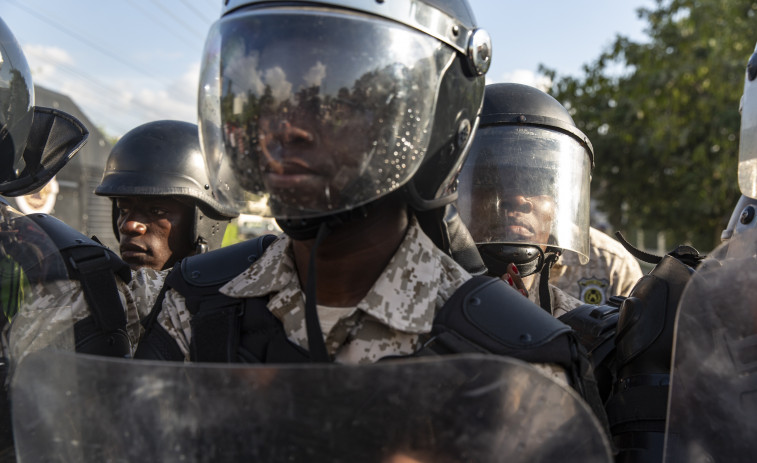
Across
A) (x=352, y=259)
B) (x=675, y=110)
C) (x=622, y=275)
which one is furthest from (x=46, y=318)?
(x=675, y=110)

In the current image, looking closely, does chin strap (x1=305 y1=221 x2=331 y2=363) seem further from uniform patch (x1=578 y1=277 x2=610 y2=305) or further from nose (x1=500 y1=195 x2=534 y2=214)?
uniform patch (x1=578 y1=277 x2=610 y2=305)

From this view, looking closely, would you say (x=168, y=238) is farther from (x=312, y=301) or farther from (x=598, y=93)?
(x=598, y=93)

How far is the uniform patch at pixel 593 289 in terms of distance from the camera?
12.0ft

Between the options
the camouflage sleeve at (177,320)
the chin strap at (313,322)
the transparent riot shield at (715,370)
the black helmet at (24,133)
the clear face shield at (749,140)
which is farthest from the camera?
the black helmet at (24,133)

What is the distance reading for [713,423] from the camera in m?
1.22

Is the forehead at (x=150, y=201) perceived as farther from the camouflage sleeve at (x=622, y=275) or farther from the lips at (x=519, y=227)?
the camouflage sleeve at (x=622, y=275)

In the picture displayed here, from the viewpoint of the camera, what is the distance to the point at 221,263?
5.64 feet

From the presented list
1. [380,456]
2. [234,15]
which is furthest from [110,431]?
[234,15]

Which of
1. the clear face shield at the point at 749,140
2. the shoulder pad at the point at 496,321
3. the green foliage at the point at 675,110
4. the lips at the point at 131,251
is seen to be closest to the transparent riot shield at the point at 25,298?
the shoulder pad at the point at 496,321

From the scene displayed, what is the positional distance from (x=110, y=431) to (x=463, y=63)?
105 centimetres

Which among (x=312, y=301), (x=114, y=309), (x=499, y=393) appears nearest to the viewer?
(x=499, y=393)

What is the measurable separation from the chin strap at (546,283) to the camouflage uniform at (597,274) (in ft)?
3.78

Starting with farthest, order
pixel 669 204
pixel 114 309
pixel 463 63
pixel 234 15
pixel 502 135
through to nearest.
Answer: pixel 669 204 → pixel 502 135 → pixel 114 309 → pixel 463 63 → pixel 234 15

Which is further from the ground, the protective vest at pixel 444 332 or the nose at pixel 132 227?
the protective vest at pixel 444 332
